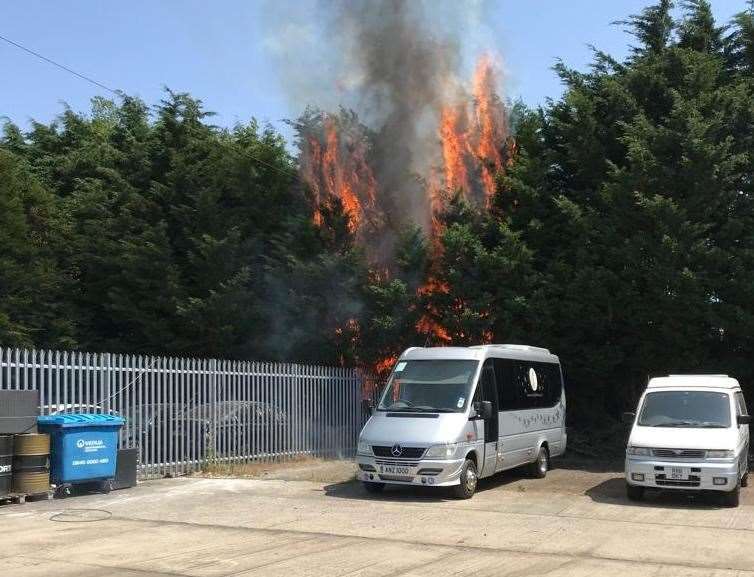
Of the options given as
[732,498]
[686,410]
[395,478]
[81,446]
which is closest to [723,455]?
[732,498]

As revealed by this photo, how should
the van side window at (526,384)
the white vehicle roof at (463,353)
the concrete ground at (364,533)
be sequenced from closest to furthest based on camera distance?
the concrete ground at (364,533), the white vehicle roof at (463,353), the van side window at (526,384)

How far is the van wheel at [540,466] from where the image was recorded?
58.1 ft

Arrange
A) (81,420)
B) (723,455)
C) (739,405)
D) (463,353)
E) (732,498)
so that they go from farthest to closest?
(463,353) < (739,405) < (81,420) < (732,498) < (723,455)

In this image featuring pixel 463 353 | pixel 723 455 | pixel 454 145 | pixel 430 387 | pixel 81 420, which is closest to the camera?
pixel 723 455

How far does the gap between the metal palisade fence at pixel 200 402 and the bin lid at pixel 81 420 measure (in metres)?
0.54

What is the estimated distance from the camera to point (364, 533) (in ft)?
36.3

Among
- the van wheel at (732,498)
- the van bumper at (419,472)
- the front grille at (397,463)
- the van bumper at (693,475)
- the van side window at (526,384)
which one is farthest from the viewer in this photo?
the van side window at (526,384)

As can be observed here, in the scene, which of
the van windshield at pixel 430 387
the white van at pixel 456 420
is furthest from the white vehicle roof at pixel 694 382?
the van windshield at pixel 430 387

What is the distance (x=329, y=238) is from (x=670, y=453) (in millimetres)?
12198

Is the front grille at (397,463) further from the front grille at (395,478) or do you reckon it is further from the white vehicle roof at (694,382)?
the white vehicle roof at (694,382)

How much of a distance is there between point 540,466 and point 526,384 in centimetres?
190

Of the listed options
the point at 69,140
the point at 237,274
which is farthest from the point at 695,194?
the point at 69,140

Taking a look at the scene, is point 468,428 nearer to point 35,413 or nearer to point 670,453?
point 670,453

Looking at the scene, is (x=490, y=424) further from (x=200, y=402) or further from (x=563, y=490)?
(x=200, y=402)
